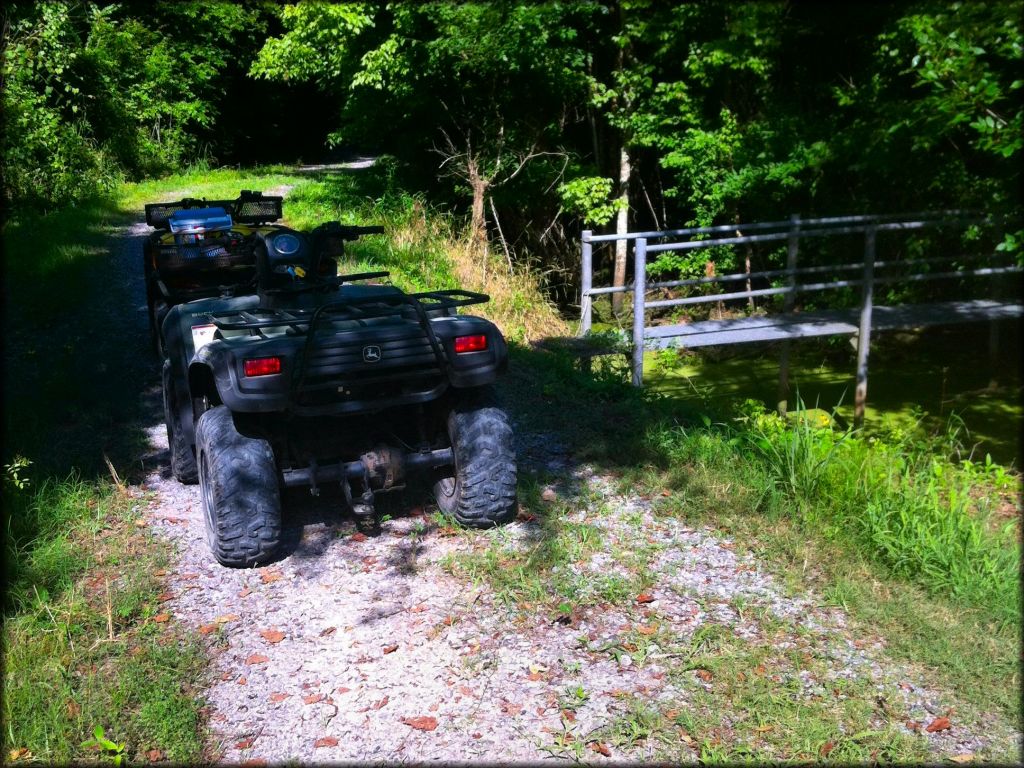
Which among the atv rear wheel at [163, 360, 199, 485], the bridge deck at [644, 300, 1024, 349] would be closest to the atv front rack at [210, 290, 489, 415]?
the atv rear wheel at [163, 360, 199, 485]

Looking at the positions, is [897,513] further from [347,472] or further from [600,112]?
Answer: [600,112]

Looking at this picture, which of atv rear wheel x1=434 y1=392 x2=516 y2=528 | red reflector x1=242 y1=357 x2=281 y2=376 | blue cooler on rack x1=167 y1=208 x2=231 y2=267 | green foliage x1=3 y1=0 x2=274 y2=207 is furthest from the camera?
green foliage x1=3 y1=0 x2=274 y2=207

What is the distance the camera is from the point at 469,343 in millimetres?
4844

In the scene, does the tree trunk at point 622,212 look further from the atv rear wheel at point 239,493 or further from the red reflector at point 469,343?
the atv rear wheel at point 239,493

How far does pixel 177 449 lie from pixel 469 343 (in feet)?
7.42

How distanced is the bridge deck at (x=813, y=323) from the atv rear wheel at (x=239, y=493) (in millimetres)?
5326

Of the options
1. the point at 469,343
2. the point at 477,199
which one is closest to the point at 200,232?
the point at 469,343

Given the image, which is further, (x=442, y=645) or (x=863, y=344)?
(x=863, y=344)

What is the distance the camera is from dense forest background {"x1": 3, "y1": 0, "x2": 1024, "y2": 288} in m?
11.8

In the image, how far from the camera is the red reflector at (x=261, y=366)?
173 inches

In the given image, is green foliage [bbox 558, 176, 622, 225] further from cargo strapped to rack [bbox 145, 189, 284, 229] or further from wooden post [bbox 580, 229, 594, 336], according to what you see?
cargo strapped to rack [bbox 145, 189, 284, 229]

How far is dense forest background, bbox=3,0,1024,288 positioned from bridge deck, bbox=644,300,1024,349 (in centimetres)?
109

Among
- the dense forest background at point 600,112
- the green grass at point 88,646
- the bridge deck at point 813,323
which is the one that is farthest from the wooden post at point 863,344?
the green grass at point 88,646

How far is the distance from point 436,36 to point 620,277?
4941 millimetres
